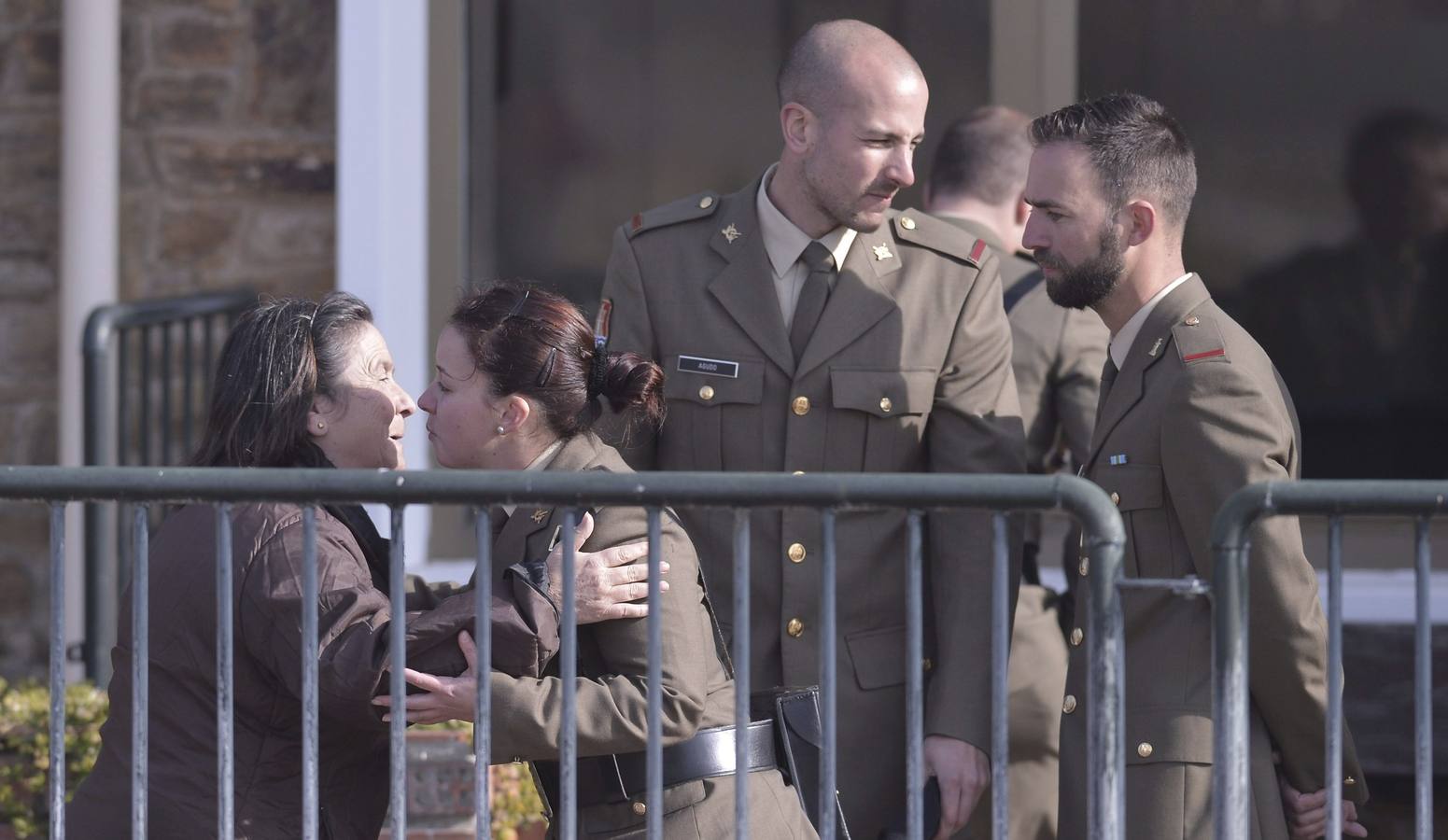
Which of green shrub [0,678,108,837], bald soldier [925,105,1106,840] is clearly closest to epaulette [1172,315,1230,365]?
bald soldier [925,105,1106,840]

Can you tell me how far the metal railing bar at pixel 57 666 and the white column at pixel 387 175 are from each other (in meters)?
2.58

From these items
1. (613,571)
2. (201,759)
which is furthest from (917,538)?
(201,759)

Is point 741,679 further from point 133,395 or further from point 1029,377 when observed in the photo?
point 133,395

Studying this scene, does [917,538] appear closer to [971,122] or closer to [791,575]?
[791,575]

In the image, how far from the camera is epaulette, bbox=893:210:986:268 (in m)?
3.51

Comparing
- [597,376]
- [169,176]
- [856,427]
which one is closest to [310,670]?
[597,376]

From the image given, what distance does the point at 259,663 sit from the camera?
2730mm

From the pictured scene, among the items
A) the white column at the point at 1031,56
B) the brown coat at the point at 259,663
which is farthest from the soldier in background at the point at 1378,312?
the brown coat at the point at 259,663

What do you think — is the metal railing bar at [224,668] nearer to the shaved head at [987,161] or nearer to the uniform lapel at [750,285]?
the uniform lapel at [750,285]

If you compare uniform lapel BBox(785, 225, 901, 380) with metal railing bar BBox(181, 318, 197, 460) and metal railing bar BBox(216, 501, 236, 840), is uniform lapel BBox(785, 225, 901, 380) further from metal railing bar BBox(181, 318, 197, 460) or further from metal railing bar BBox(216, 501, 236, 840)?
metal railing bar BBox(181, 318, 197, 460)

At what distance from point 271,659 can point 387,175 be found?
2.81 m

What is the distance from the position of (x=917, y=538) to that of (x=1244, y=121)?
10.5ft

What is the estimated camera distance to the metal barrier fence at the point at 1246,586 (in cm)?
235

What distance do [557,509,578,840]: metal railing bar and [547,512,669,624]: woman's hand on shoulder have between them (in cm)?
10
